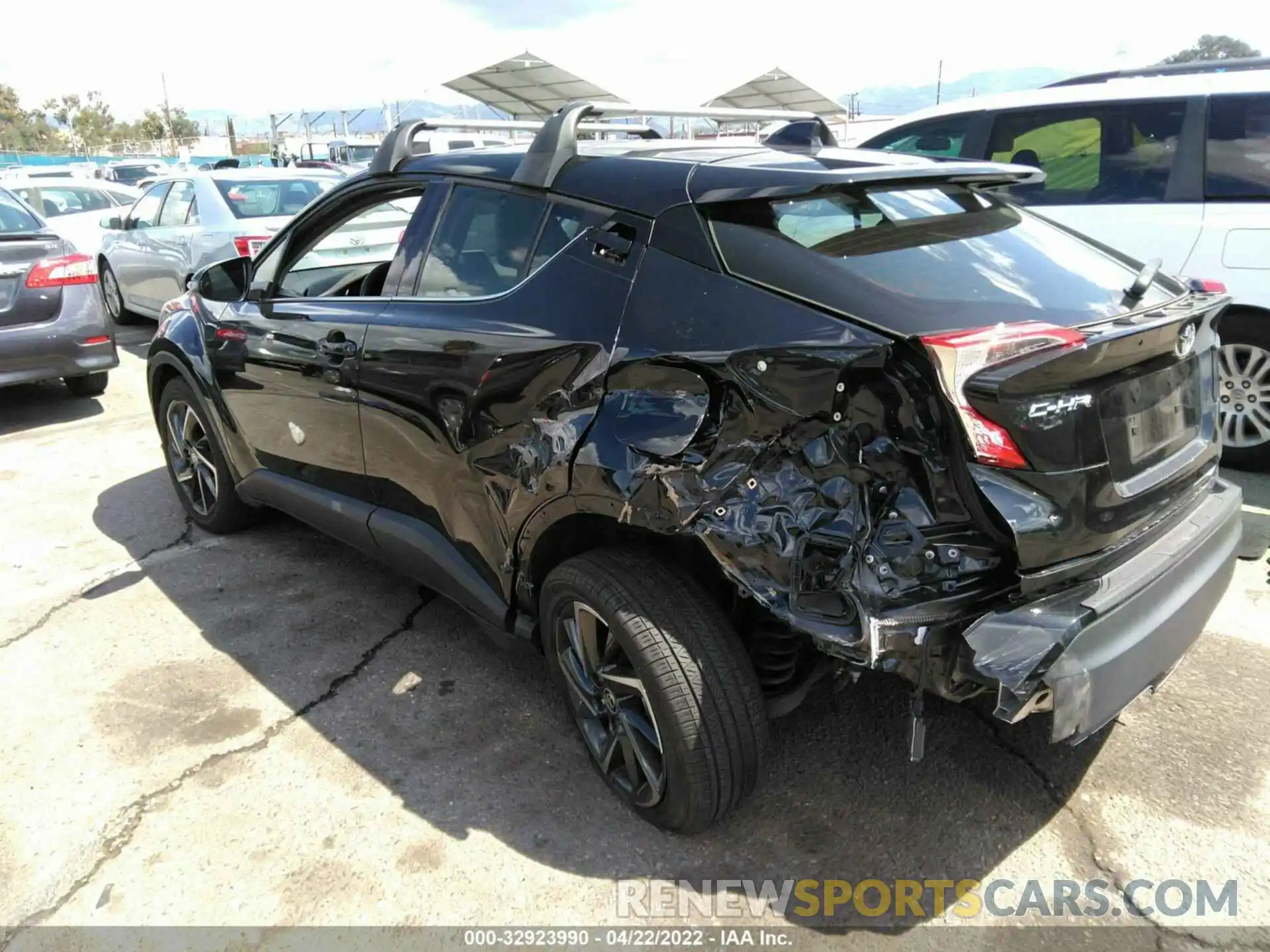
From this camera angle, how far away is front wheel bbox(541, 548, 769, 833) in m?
2.29

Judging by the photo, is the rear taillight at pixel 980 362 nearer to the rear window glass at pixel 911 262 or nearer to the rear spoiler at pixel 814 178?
the rear window glass at pixel 911 262

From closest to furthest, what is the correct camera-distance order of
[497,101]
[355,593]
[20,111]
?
[355,593], [497,101], [20,111]

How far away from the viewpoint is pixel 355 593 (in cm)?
399

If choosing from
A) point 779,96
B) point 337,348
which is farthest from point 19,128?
point 337,348

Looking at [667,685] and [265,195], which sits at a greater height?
[265,195]

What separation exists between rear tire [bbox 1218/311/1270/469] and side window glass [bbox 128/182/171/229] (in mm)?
9089

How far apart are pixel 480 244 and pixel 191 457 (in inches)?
98.7

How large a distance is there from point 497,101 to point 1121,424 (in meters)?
26.1

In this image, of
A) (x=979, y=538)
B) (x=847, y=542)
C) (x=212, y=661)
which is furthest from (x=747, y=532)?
(x=212, y=661)

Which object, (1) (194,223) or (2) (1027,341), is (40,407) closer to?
(1) (194,223)

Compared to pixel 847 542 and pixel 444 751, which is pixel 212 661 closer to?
pixel 444 751

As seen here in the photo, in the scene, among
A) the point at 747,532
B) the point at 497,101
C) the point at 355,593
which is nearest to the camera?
the point at 747,532

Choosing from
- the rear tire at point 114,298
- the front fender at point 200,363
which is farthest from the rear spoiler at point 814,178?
the rear tire at point 114,298

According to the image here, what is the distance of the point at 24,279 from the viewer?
632 centimetres
